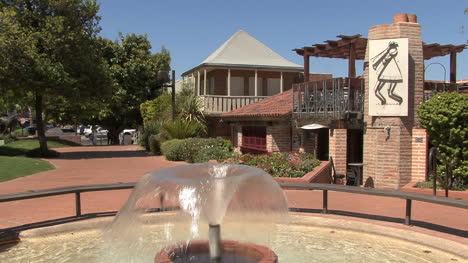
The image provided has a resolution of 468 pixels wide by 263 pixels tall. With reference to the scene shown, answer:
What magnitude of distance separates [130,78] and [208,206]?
3444 cm

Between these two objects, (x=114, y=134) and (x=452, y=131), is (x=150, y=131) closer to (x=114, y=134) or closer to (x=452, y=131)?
(x=114, y=134)

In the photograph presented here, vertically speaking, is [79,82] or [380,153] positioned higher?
[79,82]

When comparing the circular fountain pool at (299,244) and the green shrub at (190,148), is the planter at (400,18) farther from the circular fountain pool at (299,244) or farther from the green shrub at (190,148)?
the green shrub at (190,148)

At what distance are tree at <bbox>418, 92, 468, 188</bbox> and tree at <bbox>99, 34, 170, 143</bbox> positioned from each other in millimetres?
28485

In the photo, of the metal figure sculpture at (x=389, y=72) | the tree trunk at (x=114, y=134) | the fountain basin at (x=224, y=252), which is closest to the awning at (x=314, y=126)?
the metal figure sculpture at (x=389, y=72)

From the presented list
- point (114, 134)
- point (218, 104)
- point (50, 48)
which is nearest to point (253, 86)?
point (218, 104)

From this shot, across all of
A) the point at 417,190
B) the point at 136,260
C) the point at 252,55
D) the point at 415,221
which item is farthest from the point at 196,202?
the point at 252,55

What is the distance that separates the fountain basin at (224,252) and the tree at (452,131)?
6901 mm

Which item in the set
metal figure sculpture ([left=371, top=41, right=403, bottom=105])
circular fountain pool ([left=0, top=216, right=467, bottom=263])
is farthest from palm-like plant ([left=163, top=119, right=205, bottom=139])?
circular fountain pool ([left=0, top=216, right=467, bottom=263])

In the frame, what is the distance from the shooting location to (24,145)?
2931cm

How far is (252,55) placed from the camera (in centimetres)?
2788

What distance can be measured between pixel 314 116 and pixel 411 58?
3499mm

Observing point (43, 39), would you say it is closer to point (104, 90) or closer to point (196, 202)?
point (104, 90)

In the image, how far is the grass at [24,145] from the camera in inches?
947
